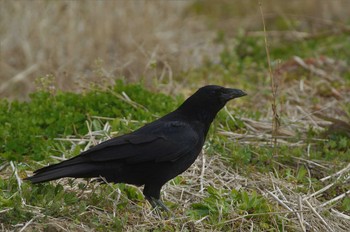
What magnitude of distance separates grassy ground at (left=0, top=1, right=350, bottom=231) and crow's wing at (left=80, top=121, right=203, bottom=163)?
0.27m

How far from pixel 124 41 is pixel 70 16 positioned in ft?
2.55

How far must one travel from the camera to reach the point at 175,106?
725cm

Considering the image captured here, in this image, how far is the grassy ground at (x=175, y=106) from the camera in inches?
199

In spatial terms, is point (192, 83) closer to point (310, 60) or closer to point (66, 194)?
point (310, 60)

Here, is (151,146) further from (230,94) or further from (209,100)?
(230,94)

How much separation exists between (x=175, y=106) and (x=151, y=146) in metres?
2.11

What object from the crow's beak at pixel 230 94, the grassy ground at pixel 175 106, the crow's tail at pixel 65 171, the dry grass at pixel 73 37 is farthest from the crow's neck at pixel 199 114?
the dry grass at pixel 73 37

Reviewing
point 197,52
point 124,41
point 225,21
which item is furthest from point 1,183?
point 225,21

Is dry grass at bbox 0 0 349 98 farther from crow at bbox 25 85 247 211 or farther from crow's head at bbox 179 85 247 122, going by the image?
crow at bbox 25 85 247 211

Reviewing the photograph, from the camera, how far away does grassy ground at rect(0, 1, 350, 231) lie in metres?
5.05

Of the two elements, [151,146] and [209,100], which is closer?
[151,146]


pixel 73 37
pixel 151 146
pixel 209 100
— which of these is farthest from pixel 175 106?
pixel 73 37

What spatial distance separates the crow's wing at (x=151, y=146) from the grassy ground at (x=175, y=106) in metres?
0.27

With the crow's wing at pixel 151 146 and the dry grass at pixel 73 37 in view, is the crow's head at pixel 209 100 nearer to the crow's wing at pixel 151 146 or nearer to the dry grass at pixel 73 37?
the crow's wing at pixel 151 146
